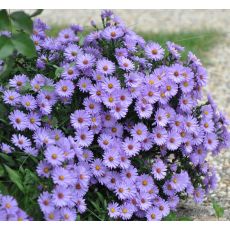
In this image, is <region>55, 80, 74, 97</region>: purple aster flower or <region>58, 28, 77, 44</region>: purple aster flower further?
<region>58, 28, 77, 44</region>: purple aster flower

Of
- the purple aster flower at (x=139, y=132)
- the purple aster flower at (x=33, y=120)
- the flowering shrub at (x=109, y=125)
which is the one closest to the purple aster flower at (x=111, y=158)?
the flowering shrub at (x=109, y=125)

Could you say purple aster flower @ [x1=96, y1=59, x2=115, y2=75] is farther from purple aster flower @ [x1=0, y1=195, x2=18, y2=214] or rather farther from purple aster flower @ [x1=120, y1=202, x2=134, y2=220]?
purple aster flower @ [x1=0, y1=195, x2=18, y2=214]

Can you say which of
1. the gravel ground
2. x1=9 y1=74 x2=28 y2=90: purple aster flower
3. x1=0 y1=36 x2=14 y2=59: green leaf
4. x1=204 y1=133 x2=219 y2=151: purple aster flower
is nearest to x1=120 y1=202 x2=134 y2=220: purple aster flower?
x1=204 y1=133 x2=219 y2=151: purple aster flower

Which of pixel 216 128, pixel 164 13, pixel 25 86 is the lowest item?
pixel 164 13

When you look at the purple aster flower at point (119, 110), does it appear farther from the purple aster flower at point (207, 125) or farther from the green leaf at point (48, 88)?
the purple aster flower at point (207, 125)

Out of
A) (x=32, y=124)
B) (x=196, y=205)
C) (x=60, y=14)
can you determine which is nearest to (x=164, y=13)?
(x=60, y=14)

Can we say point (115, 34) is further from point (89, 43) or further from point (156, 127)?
point (156, 127)

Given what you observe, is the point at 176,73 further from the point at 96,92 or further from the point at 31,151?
the point at 31,151

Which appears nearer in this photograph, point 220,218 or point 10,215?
point 10,215
